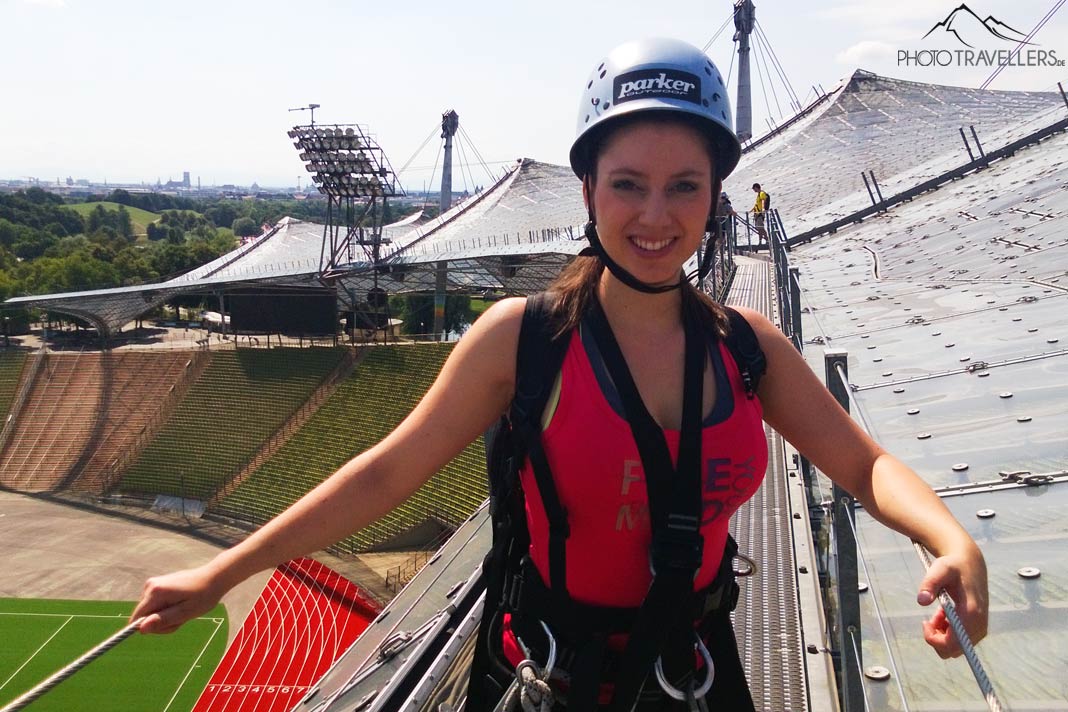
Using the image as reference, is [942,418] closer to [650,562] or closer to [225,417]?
[650,562]

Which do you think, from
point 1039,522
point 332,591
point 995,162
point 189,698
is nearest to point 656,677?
point 1039,522

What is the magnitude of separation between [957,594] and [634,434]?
54 centimetres

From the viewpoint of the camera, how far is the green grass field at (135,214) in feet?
362

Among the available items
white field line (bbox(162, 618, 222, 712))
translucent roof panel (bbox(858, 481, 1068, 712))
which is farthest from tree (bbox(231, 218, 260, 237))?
translucent roof panel (bbox(858, 481, 1068, 712))

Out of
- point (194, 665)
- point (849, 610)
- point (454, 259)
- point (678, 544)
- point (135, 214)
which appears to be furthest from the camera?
point (135, 214)

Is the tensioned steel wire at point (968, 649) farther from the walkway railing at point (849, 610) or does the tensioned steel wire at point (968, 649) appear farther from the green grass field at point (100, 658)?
the green grass field at point (100, 658)

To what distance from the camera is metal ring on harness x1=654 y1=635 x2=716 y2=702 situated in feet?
4.67

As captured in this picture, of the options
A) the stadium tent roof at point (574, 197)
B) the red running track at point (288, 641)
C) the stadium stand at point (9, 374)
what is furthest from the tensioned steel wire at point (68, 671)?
the stadium stand at point (9, 374)

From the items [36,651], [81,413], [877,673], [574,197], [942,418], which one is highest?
[574,197]

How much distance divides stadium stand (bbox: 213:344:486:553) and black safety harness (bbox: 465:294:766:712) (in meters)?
17.5

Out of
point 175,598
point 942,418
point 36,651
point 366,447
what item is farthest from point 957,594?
point 366,447

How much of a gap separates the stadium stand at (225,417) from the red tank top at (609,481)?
23.8 metres

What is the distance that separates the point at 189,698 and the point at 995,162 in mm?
15201

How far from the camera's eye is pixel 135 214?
412ft
